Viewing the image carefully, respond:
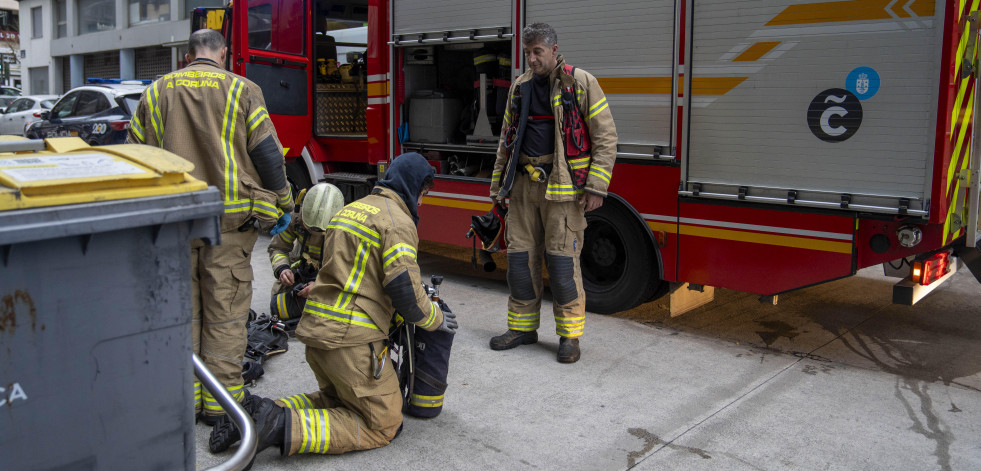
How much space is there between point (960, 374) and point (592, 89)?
98.5 inches

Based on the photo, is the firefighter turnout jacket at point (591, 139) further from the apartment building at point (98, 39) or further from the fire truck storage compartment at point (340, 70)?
the apartment building at point (98, 39)

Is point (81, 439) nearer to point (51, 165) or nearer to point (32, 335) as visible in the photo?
point (32, 335)

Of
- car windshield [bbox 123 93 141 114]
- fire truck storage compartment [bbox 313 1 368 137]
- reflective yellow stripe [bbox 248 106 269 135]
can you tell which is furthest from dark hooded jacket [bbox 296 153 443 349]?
car windshield [bbox 123 93 141 114]

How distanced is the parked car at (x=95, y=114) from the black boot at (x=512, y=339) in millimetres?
9137

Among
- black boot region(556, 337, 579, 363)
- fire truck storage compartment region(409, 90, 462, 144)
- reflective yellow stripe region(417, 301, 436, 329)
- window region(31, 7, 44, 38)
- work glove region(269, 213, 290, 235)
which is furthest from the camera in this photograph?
window region(31, 7, 44, 38)

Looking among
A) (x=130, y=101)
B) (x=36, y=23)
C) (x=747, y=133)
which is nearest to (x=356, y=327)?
(x=747, y=133)

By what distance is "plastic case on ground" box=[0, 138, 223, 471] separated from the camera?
6.24ft

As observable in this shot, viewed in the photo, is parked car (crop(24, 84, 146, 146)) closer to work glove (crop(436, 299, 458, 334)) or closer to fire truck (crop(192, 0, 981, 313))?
fire truck (crop(192, 0, 981, 313))

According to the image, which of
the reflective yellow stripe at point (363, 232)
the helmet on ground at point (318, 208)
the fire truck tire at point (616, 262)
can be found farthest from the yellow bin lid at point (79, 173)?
the fire truck tire at point (616, 262)

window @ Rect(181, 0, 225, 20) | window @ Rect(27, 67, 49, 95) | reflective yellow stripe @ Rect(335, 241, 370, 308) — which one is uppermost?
window @ Rect(181, 0, 225, 20)

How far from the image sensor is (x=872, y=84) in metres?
4.21

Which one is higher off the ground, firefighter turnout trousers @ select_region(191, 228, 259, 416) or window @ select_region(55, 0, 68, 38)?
window @ select_region(55, 0, 68, 38)

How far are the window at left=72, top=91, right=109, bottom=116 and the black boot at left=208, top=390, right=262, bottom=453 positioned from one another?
11243 millimetres

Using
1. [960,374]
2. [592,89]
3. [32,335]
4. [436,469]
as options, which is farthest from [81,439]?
[960,374]
